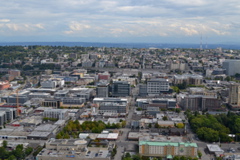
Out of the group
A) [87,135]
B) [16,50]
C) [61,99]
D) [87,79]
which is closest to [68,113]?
[61,99]

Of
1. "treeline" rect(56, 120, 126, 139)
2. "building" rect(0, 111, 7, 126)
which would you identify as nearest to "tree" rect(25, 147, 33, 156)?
"treeline" rect(56, 120, 126, 139)

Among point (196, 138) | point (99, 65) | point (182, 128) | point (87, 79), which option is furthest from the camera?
point (99, 65)

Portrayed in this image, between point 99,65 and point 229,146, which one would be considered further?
point 99,65

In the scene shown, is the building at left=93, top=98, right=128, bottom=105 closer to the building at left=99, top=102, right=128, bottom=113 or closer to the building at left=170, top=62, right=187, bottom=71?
the building at left=99, top=102, right=128, bottom=113

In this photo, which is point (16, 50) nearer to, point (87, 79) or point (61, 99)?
point (87, 79)

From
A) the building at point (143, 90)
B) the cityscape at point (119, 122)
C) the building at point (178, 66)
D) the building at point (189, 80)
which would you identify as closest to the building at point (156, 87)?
the cityscape at point (119, 122)

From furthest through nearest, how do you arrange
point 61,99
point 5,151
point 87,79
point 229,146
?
1. point 87,79
2. point 61,99
3. point 229,146
4. point 5,151
